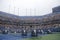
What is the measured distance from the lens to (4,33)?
11.0ft

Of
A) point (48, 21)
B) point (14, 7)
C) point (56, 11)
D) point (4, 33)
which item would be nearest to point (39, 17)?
point (48, 21)

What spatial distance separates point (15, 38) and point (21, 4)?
1.02 m

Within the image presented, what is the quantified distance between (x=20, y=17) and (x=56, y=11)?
106 centimetres

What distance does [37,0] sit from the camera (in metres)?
3.60

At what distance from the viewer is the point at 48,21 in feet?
11.3

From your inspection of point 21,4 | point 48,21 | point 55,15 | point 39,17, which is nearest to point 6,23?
point 21,4

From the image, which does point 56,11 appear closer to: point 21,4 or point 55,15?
point 55,15

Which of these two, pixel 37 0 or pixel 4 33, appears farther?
pixel 37 0

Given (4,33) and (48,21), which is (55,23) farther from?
(4,33)

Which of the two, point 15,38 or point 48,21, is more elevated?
point 48,21

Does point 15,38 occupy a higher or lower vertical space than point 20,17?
lower

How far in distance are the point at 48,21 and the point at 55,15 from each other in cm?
27

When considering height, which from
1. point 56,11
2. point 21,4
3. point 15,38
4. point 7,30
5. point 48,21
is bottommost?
point 15,38

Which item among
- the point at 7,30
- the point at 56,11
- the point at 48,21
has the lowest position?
the point at 7,30
